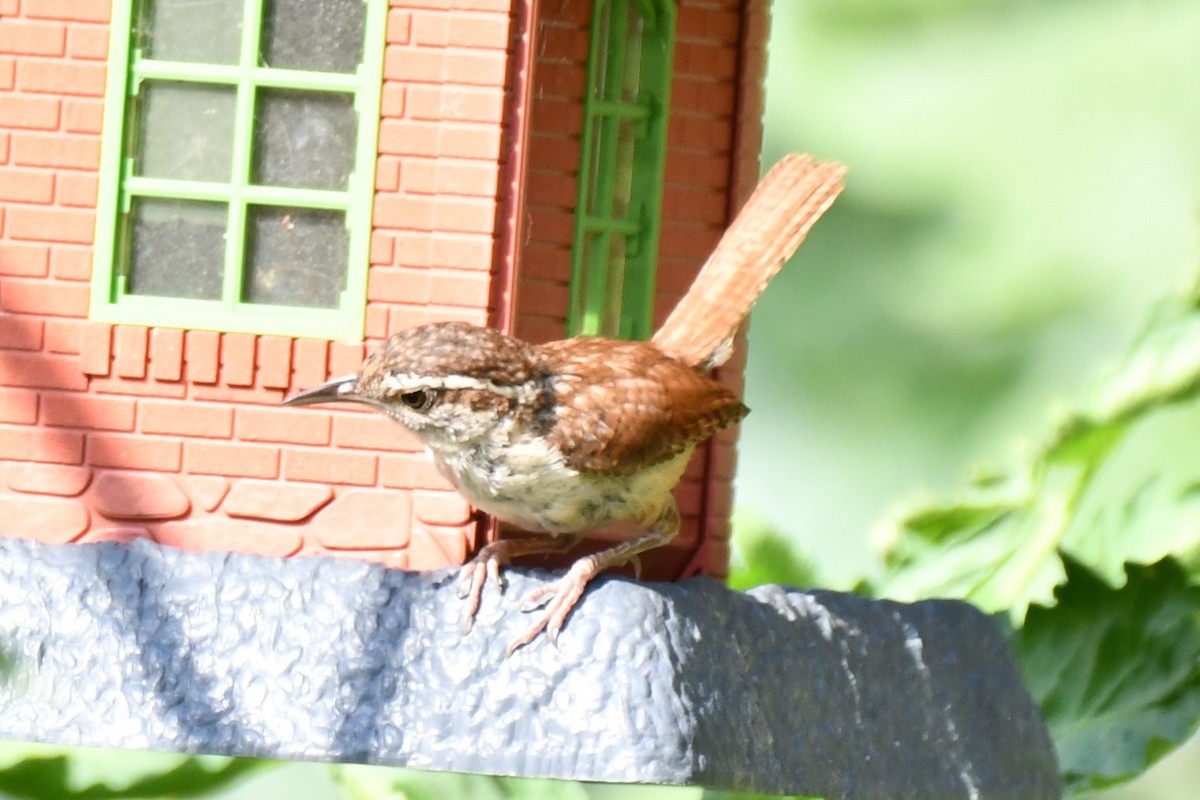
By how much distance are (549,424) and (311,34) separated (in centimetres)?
70

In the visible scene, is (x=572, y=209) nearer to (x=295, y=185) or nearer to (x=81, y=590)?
(x=295, y=185)

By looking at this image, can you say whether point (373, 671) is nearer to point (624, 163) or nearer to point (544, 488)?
point (544, 488)

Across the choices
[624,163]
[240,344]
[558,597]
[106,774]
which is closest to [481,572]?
[558,597]

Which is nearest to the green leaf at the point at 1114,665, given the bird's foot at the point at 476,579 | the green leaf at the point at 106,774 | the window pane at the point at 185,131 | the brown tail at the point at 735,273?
the brown tail at the point at 735,273

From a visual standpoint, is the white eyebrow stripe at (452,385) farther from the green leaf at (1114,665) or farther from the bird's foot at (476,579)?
the green leaf at (1114,665)

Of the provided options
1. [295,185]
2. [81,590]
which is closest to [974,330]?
[295,185]

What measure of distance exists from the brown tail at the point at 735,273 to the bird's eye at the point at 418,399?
1.93 feet

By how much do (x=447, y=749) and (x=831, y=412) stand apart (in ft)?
9.97

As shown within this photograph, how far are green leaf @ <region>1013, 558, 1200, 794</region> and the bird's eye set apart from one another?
151cm

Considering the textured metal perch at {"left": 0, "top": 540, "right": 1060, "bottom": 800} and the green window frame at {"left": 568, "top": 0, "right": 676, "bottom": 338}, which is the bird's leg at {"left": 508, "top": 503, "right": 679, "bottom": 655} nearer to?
the textured metal perch at {"left": 0, "top": 540, "right": 1060, "bottom": 800}

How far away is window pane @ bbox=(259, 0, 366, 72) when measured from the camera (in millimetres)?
2449

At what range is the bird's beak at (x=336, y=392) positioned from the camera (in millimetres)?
2281

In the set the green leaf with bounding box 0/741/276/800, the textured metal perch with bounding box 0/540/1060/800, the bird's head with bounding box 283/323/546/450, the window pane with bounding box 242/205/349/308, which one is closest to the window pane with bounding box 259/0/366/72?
the window pane with bounding box 242/205/349/308

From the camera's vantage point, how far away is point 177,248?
2.47m
